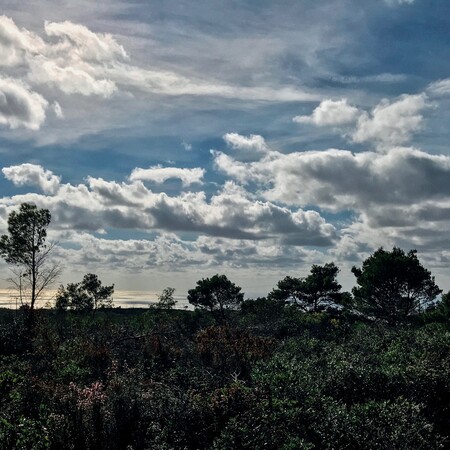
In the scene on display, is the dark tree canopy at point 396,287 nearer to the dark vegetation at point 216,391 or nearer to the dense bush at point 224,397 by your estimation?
the dark vegetation at point 216,391

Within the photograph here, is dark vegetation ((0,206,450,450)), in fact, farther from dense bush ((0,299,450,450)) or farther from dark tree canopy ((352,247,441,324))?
dark tree canopy ((352,247,441,324))

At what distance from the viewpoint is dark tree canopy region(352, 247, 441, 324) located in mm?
62969

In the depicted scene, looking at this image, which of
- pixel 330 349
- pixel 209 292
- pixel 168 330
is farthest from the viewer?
pixel 209 292

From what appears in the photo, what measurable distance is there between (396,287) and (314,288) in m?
18.7

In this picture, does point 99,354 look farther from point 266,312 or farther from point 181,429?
point 266,312

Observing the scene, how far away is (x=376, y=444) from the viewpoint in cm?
1605

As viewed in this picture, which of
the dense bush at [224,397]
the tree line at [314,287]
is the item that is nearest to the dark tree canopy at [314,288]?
the tree line at [314,287]

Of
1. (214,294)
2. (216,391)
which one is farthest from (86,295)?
(216,391)

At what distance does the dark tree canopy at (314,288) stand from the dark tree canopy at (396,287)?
1562 cm

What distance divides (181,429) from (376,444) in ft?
21.9

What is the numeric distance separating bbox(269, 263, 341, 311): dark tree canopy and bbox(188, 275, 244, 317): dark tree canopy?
1022 cm

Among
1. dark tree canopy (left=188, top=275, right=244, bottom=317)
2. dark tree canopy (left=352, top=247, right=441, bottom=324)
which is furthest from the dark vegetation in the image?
dark tree canopy (left=188, top=275, right=244, bottom=317)

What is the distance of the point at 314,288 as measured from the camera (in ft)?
267

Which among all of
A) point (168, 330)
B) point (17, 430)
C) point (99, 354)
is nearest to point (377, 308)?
point (168, 330)
